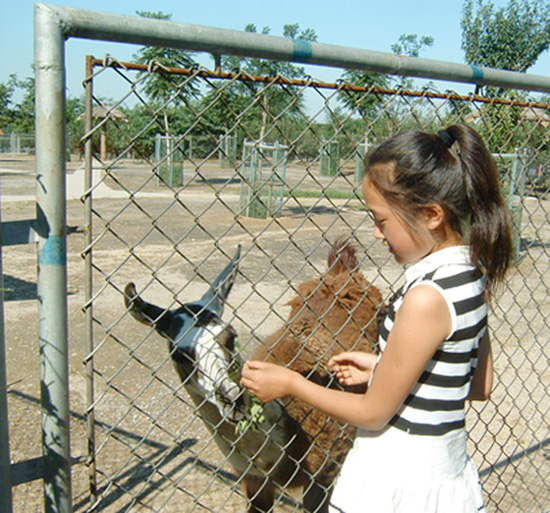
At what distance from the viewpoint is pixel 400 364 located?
5.04 feet

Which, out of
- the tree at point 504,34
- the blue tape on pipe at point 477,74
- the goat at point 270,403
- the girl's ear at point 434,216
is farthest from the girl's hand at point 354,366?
the tree at point 504,34

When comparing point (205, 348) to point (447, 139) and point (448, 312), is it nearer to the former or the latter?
point (448, 312)

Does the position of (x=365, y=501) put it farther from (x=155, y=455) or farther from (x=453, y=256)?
A: (x=155, y=455)

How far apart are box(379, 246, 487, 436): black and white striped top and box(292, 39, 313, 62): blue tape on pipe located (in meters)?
0.80

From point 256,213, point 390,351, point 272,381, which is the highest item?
point 390,351

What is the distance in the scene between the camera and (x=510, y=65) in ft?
93.2

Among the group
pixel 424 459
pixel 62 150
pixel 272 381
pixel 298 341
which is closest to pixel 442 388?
pixel 424 459

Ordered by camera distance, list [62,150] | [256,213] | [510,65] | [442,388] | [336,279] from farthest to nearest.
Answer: [510,65] → [256,213] → [336,279] → [442,388] → [62,150]

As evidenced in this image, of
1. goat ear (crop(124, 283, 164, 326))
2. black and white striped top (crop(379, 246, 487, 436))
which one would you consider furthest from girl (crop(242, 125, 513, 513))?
goat ear (crop(124, 283, 164, 326))

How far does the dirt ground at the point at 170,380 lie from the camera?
7.66 ft

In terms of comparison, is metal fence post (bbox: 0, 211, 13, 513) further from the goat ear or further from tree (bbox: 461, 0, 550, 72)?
tree (bbox: 461, 0, 550, 72)

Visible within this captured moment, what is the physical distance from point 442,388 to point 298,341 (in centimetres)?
164

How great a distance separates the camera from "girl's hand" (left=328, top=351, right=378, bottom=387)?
2.04 m

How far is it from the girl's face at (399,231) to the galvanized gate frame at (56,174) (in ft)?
1.97
